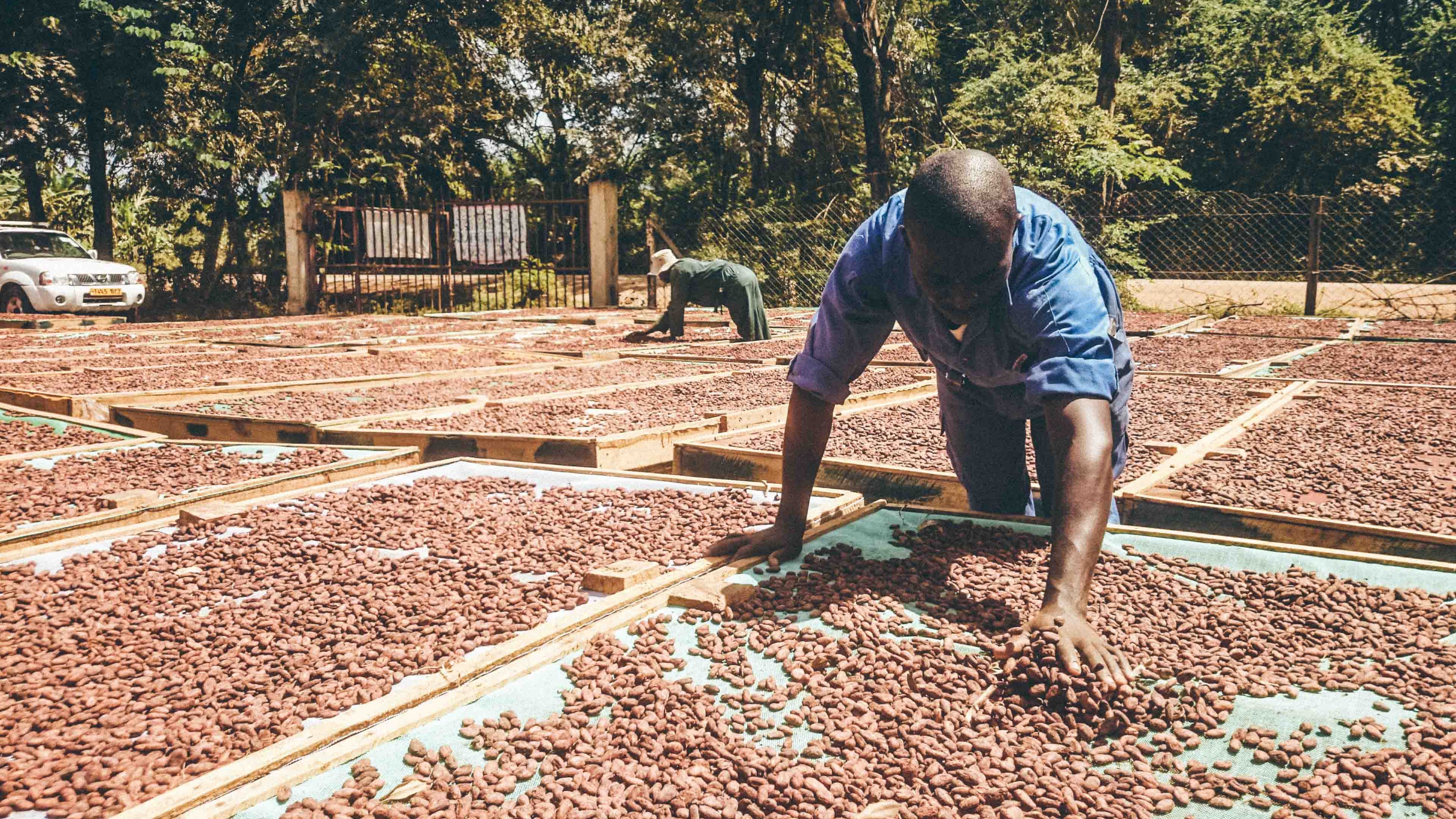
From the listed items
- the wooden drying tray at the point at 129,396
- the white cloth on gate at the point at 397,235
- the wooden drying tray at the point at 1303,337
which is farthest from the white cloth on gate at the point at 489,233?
the wooden drying tray at the point at 1303,337

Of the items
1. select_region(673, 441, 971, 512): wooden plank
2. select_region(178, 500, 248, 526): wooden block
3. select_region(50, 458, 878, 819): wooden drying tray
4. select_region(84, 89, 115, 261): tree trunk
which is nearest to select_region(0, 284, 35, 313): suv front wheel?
select_region(84, 89, 115, 261): tree trunk

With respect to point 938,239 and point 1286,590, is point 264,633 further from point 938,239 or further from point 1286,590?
point 1286,590

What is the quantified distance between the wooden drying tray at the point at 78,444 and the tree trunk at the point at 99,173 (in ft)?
37.3

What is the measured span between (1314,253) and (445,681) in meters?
12.2

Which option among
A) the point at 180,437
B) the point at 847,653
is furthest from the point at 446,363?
the point at 847,653

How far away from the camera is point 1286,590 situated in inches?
81.8

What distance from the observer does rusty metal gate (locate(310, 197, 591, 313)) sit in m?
14.0

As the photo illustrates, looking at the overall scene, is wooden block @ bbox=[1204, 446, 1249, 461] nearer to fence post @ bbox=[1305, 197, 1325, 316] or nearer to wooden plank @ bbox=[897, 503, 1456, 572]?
wooden plank @ bbox=[897, 503, 1456, 572]

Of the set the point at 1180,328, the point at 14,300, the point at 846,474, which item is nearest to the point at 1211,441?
the point at 846,474

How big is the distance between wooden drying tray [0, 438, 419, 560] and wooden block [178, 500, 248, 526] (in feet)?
0.20

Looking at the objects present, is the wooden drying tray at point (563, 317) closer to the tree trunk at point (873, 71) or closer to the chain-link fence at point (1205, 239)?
the chain-link fence at point (1205, 239)

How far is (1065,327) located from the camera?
1.83 meters

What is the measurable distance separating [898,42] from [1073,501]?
1568 centimetres

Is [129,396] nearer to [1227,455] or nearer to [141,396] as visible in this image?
[141,396]
